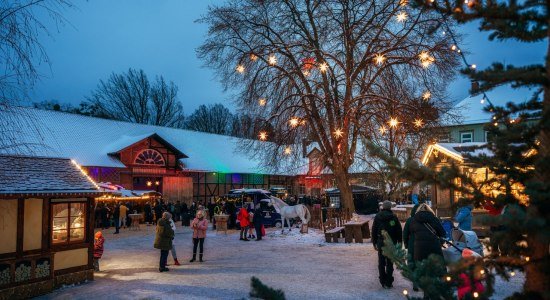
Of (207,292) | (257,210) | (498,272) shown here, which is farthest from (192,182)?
(498,272)

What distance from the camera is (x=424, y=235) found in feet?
25.2

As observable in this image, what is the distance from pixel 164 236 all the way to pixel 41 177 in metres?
3.55

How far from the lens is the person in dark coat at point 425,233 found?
7.57 meters

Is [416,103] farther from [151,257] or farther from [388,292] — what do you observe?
[151,257]

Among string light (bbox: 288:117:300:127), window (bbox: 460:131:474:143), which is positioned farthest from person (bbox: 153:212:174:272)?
window (bbox: 460:131:474:143)

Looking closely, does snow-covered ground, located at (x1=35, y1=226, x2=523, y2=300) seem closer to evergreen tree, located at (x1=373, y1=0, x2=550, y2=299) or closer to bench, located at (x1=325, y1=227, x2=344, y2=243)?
bench, located at (x1=325, y1=227, x2=344, y2=243)

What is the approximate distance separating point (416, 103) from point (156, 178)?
20.2m

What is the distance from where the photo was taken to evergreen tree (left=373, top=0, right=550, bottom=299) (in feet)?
6.90

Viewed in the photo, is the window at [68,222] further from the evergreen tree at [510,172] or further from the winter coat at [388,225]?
the evergreen tree at [510,172]

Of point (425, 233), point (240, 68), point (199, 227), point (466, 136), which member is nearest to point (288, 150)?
point (240, 68)

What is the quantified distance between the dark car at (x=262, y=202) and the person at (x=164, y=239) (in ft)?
36.2

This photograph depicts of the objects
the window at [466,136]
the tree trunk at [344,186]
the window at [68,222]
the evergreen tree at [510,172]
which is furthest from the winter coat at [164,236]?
the window at [466,136]

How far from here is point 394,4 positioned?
18.2 m

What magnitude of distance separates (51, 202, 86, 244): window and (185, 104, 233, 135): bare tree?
51.4 metres
